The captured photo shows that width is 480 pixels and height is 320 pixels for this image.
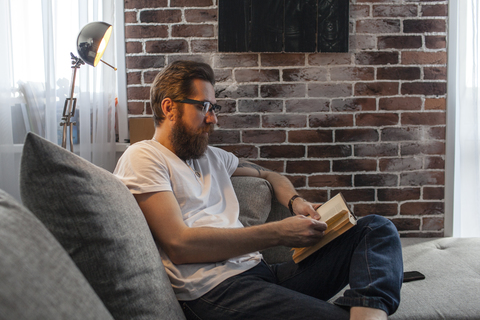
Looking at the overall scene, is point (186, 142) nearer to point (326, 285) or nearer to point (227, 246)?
point (227, 246)

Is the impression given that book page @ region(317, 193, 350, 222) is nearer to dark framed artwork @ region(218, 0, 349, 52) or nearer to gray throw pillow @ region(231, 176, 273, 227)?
gray throw pillow @ region(231, 176, 273, 227)

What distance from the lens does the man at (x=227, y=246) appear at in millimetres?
980

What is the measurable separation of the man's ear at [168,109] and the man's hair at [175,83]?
0.05 ft

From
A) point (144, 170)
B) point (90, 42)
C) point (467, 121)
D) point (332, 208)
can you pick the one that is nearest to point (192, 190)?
point (144, 170)

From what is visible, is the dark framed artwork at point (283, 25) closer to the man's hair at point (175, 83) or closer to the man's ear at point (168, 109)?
the man's hair at point (175, 83)

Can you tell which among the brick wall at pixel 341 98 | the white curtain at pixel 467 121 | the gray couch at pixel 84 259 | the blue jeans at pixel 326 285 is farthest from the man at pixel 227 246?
the white curtain at pixel 467 121

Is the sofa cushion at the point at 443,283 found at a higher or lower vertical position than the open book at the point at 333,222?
lower

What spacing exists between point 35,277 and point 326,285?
94cm

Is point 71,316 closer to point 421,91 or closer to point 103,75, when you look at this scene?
point 103,75

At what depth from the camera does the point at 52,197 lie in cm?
75

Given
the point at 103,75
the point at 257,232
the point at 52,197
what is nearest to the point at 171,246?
the point at 257,232

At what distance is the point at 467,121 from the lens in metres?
2.29

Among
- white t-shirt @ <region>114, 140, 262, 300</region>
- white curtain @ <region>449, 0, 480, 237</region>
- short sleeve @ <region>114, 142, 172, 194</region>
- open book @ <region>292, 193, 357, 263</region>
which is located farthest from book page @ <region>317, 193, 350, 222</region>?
white curtain @ <region>449, 0, 480, 237</region>

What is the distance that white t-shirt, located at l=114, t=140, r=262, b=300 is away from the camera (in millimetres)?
1057
